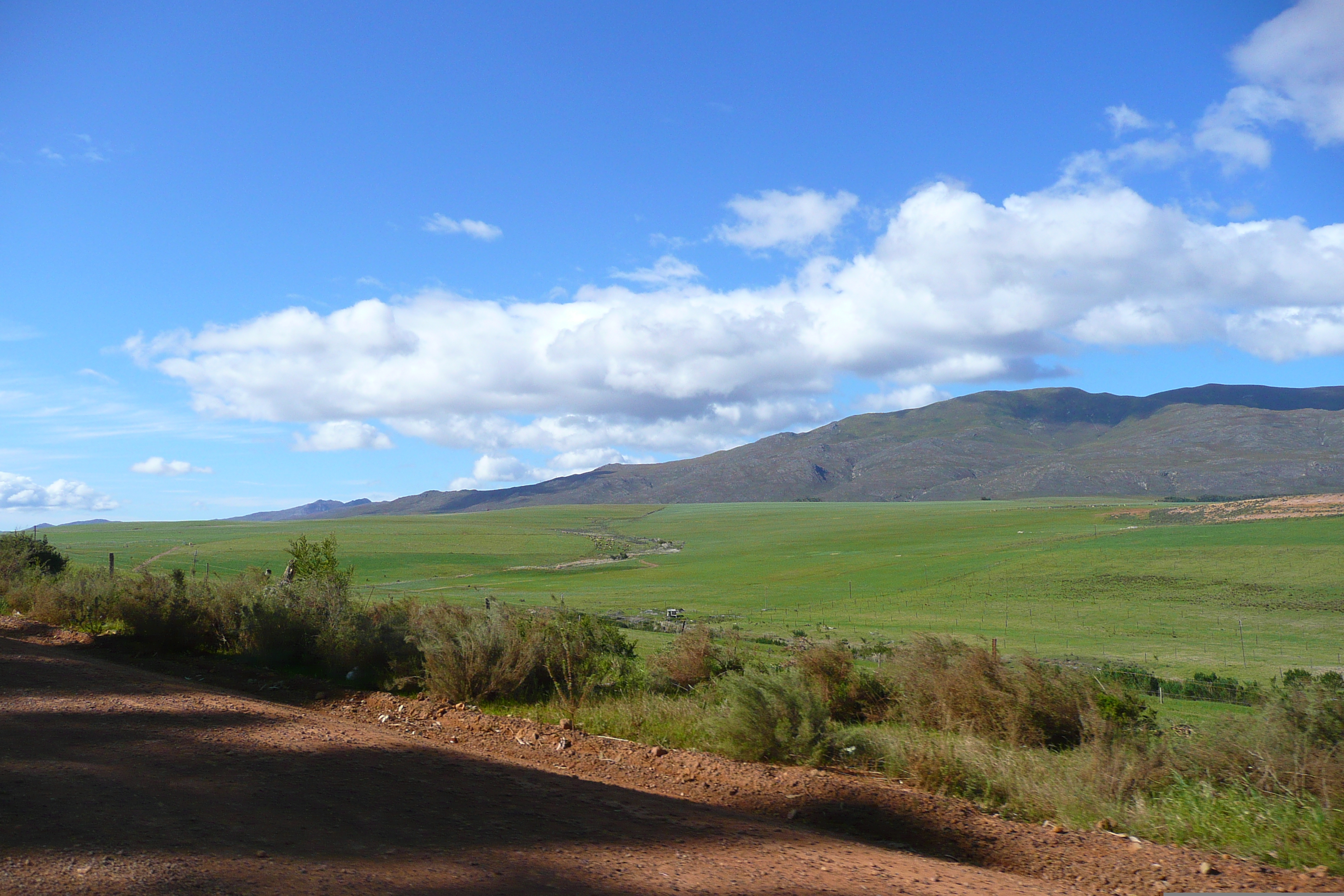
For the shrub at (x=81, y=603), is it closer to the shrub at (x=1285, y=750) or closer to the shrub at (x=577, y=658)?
the shrub at (x=577, y=658)

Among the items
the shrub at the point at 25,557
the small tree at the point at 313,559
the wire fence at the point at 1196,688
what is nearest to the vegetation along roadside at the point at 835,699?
the shrub at the point at 25,557

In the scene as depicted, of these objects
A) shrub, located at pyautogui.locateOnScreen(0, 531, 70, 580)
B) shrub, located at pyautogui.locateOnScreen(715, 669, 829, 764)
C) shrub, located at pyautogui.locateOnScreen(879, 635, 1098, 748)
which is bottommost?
shrub, located at pyautogui.locateOnScreen(879, 635, 1098, 748)

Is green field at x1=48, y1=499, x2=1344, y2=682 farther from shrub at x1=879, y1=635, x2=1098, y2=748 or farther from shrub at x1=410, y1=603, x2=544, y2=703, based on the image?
shrub at x1=879, y1=635, x2=1098, y2=748

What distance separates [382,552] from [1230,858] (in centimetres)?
11450

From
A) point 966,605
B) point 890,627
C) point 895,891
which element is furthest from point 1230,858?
point 966,605

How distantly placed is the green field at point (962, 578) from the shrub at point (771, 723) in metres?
8.89

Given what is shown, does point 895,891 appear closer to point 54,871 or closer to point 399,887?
point 399,887

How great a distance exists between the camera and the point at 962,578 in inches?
2921

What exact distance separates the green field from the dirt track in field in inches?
387

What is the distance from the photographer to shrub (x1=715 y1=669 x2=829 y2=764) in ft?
32.3

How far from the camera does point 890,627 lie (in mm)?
48875

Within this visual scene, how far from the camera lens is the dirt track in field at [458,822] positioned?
16.1ft

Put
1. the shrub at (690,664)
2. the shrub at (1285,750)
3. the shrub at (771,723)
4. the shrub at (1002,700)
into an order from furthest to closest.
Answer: the shrub at (690,664)
the shrub at (1002,700)
the shrub at (771,723)
the shrub at (1285,750)

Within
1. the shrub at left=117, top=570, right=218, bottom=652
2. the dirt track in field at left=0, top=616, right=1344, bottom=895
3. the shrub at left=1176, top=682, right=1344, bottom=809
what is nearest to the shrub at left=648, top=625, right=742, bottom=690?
the dirt track in field at left=0, top=616, right=1344, bottom=895
